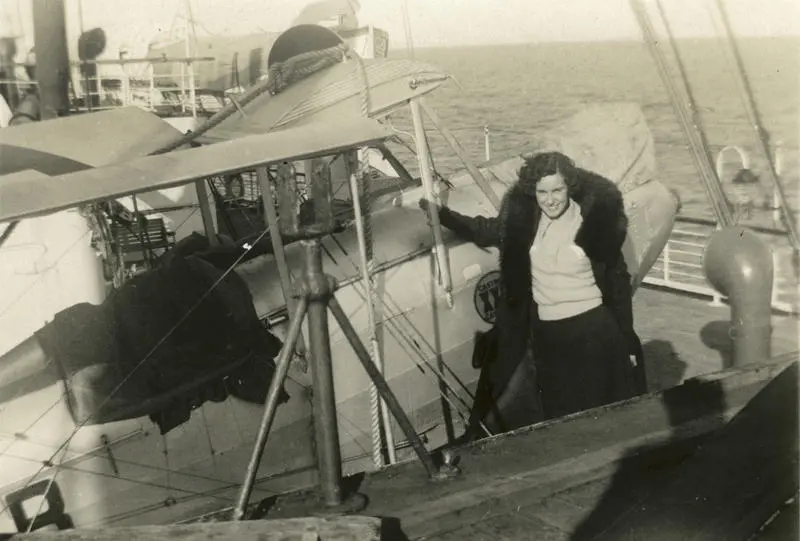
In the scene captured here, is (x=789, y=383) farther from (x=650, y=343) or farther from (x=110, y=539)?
(x=650, y=343)

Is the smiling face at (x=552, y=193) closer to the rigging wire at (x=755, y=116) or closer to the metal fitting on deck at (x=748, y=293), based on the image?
the metal fitting on deck at (x=748, y=293)

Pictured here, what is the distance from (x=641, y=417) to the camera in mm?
3406

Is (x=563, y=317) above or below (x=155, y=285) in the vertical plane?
below

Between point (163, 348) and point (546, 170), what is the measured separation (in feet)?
7.53

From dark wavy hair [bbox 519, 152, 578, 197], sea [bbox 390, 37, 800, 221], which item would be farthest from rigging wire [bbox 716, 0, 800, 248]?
dark wavy hair [bbox 519, 152, 578, 197]

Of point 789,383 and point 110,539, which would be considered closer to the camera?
point 789,383

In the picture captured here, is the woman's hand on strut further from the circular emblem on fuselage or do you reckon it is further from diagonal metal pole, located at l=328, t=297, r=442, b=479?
diagonal metal pole, located at l=328, t=297, r=442, b=479

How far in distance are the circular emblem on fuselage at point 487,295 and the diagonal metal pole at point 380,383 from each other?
132 inches

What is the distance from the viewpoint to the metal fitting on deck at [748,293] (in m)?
6.39

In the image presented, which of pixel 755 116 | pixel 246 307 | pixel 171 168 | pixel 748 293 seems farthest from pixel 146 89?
pixel 171 168

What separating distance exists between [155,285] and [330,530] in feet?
9.37

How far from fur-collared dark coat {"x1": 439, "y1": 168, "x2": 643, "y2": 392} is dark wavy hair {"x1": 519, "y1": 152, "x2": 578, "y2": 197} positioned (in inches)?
1.6

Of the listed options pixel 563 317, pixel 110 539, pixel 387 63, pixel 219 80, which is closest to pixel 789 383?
pixel 110 539

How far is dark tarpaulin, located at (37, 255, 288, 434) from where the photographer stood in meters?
4.41
